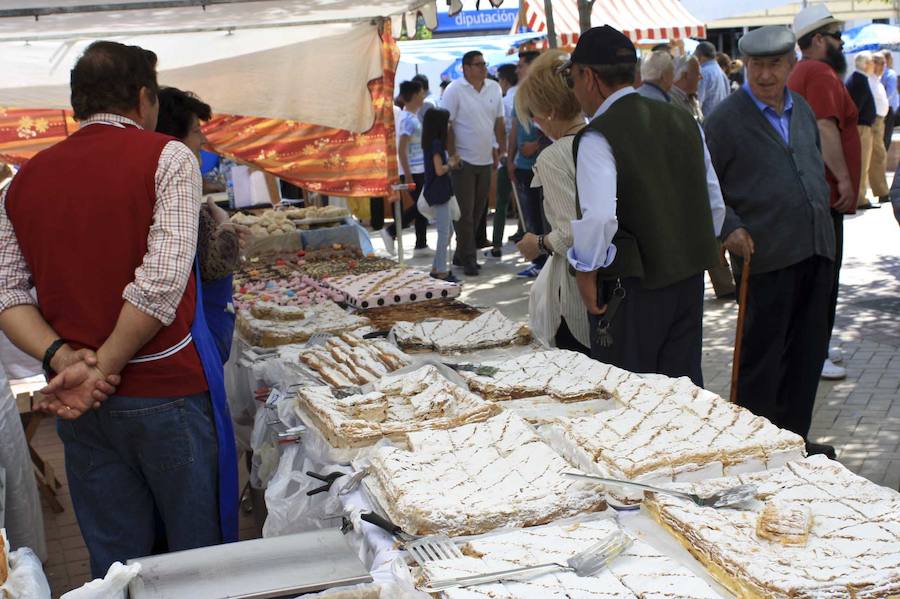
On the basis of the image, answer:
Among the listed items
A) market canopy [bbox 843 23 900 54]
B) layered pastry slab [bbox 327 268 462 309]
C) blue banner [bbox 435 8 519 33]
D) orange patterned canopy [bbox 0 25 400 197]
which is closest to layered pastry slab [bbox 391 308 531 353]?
layered pastry slab [bbox 327 268 462 309]

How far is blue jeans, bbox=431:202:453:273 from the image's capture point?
34.1ft

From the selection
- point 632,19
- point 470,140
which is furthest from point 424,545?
point 632,19

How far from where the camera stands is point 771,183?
170 inches

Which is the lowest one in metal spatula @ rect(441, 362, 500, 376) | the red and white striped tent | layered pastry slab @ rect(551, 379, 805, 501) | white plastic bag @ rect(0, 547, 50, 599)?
metal spatula @ rect(441, 362, 500, 376)

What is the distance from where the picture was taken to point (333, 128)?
7039 millimetres

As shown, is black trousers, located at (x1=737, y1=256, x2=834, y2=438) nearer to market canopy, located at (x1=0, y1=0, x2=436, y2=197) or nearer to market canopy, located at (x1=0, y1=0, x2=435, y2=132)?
market canopy, located at (x1=0, y1=0, x2=436, y2=197)

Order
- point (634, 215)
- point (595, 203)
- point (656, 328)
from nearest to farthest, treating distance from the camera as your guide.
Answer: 1. point (595, 203)
2. point (634, 215)
3. point (656, 328)

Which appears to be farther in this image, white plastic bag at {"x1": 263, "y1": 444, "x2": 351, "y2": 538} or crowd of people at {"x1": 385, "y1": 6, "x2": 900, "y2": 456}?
crowd of people at {"x1": 385, "y1": 6, "x2": 900, "y2": 456}

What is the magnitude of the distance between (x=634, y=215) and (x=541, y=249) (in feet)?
1.99

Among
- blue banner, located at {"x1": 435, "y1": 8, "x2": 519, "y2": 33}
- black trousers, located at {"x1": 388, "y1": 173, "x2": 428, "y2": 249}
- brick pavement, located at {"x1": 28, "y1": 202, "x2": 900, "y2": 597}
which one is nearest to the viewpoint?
brick pavement, located at {"x1": 28, "y1": 202, "x2": 900, "y2": 597}

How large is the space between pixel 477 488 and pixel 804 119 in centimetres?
297

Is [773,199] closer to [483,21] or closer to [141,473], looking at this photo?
[141,473]

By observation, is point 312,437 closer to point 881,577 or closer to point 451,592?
point 451,592

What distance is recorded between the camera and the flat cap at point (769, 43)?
14.0ft
